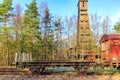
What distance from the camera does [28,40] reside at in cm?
3653

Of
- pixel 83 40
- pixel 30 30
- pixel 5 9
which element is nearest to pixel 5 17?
pixel 5 9

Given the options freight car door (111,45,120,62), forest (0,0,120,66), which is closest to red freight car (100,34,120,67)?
freight car door (111,45,120,62)

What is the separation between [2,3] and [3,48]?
7.62 meters

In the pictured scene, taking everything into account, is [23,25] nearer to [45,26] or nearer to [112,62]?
[45,26]

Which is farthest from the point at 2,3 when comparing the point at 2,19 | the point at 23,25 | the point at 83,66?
the point at 83,66

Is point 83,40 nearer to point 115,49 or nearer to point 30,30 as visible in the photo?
point 30,30

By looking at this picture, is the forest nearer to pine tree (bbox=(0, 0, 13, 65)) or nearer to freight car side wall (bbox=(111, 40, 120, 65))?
pine tree (bbox=(0, 0, 13, 65))

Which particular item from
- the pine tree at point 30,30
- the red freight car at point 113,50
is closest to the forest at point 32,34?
the pine tree at point 30,30

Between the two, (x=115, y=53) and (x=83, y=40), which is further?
(x=83, y=40)

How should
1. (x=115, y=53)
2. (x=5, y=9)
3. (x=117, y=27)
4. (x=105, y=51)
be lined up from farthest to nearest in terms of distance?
(x=117, y=27) < (x=5, y=9) < (x=105, y=51) < (x=115, y=53)

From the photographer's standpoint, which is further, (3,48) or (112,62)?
(3,48)

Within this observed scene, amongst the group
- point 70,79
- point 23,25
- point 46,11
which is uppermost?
point 46,11

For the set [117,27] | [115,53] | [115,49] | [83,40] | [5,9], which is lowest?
[115,53]

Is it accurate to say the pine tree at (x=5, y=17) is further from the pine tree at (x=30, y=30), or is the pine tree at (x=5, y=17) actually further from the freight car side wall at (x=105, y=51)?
the freight car side wall at (x=105, y=51)
